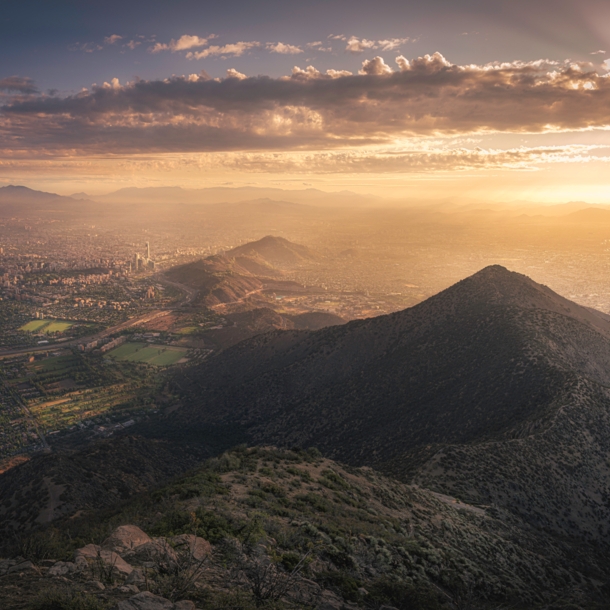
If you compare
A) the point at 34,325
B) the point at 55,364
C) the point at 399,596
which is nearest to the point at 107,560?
the point at 399,596

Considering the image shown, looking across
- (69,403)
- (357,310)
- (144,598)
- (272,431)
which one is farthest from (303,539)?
(357,310)

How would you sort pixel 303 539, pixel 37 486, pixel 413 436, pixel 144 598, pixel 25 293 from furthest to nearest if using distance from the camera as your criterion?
pixel 25 293, pixel 413 436, pixel 37 486, pixel 303 539, pixel 144 598

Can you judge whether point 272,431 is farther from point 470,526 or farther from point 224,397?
point 470,526

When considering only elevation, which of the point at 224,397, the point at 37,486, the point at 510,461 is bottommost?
the point at 224,397

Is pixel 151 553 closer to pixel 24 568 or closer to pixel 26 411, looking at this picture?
pixel 24 568

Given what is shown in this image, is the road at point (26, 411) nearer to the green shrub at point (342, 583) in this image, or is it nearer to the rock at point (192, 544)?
the rock at point (192, 544)
